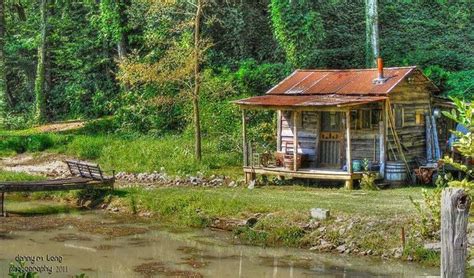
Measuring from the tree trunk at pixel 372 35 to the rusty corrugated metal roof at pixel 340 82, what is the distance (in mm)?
6392

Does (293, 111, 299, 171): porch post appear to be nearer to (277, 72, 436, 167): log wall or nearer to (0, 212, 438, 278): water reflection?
(277, 72, 436, 167): log wall

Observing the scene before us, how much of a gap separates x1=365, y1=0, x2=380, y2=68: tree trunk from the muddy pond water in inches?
615

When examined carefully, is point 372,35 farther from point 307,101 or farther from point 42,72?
point 42,72

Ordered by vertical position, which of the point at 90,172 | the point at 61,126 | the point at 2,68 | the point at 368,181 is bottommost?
the point at 368,181

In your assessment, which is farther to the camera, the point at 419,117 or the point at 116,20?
the point at 116,20

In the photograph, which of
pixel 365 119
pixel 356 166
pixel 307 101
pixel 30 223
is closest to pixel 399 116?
pixel 365 119

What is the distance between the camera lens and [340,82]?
25953 millimetres

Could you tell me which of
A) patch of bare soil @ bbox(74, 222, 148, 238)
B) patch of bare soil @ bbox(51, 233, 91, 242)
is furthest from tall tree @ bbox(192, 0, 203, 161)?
patch of bare soil @ bbox(51, 233, 91, 242)

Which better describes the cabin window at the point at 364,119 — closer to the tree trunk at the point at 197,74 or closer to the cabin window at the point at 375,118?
the cabin window at the point at 375,118

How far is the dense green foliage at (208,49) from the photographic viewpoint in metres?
32.2

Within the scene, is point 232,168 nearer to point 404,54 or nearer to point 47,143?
point 47,143

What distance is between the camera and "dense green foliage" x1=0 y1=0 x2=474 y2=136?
32.2m

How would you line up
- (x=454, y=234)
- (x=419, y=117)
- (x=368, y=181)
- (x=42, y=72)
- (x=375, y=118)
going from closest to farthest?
1. (x=454, y=234)
2. (x=368, y=181)
3. (x=375, y=118)
4. (x=419, y=117)
5. (x=42, y=72)

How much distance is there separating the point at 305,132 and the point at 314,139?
47cm
